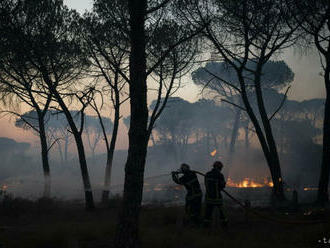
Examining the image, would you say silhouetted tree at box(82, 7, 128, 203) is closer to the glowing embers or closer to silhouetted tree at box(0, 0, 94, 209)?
silhouetted tree at box(0, 0, 94, 209)

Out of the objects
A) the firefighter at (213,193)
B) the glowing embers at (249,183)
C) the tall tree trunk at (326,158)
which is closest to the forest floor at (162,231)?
the firefighter at (213,193)

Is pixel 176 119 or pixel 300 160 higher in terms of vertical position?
pixel 176 119

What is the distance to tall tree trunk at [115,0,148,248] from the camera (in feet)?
17.6

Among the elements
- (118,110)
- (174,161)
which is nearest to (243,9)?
(118,110)

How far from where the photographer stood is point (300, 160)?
1313 inches

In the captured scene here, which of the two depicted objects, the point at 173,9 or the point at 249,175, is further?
the point at 249,175

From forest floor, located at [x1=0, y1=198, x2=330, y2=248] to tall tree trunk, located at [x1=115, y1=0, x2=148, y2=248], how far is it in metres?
0.58

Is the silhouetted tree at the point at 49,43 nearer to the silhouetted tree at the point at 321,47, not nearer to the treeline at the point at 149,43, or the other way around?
the treeline at the point at 149,43

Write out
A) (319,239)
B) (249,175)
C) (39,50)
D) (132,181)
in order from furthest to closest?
(249,175)
(39,50)
(319,239)
(132,181)

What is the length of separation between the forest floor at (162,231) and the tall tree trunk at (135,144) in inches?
22.9

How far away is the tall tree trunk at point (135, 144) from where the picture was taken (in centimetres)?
536

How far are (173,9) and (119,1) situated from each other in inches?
86.8

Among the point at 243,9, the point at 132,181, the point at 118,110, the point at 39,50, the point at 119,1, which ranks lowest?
the point at 132,181

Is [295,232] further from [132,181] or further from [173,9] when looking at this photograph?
[173,9]
